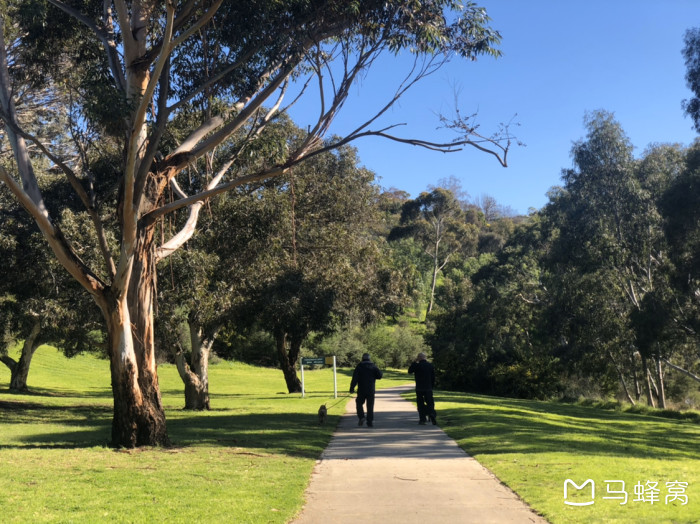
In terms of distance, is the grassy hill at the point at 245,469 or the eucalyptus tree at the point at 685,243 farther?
the eucalyptus tree at the point at 685,243

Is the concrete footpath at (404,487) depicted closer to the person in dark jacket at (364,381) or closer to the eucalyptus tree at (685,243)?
the person in dark jacket at (364,381)

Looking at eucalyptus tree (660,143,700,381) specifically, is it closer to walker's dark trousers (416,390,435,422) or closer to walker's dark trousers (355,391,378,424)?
walker's dark trousers (416,390,435,422)

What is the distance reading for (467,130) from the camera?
39.7 feet

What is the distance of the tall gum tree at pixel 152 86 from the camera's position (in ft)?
37.2

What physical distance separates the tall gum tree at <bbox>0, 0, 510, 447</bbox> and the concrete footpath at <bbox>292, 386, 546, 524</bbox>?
3.77 meters

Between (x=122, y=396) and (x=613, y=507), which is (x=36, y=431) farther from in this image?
(x=613, y=507)

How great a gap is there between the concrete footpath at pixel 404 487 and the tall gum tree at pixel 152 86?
377 centimetres

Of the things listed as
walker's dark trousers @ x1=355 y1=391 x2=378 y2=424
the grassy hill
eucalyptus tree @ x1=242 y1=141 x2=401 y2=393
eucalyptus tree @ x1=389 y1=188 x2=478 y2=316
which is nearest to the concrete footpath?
the grassy hill

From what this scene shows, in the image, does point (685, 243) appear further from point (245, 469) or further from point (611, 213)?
point (245, 469)

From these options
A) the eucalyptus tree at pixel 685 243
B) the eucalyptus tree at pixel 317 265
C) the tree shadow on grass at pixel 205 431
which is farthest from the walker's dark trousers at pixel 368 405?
the eucalyptus tree at pixel 685 243

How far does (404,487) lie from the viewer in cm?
774

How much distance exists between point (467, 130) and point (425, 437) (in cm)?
564

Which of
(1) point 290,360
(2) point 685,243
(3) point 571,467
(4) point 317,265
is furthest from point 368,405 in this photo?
(1) point 290,360

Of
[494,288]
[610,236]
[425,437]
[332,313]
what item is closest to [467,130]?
[425,437]
